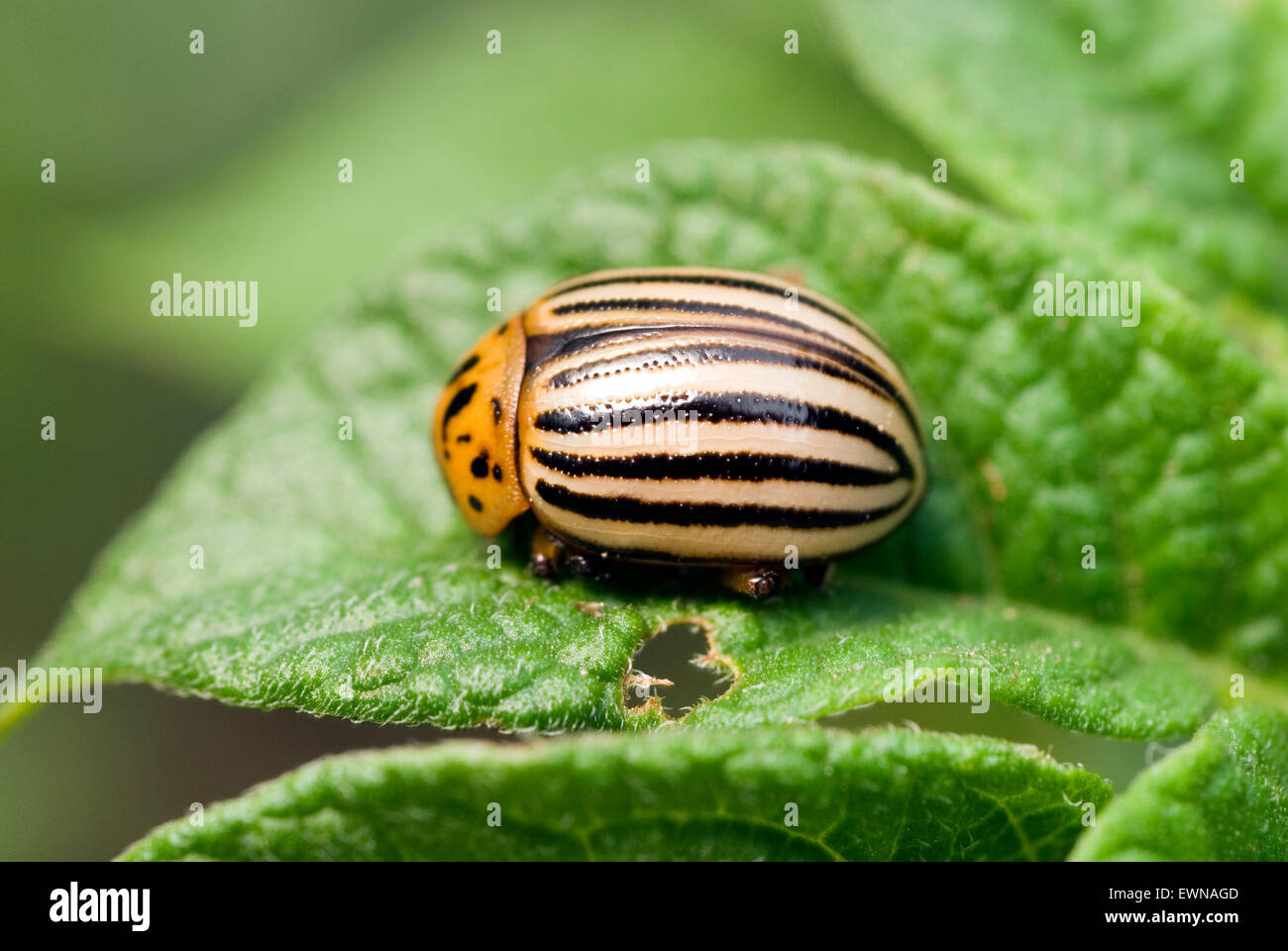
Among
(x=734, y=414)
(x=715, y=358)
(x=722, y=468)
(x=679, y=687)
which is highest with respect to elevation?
(x=715, y=358)

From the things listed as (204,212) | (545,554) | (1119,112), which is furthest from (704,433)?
(204,212)

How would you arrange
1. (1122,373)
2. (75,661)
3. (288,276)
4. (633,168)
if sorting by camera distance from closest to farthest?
(75,661) < (1122,373) < (633,168) < (288,276)

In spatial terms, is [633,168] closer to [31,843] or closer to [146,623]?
[146,623]

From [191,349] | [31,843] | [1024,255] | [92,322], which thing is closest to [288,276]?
[191,349]

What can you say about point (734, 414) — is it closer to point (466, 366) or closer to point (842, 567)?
point (842, 567)

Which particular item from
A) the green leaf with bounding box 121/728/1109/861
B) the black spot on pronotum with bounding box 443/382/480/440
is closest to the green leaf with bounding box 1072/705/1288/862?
the green leaf with bounding box 121/728/1109/861
